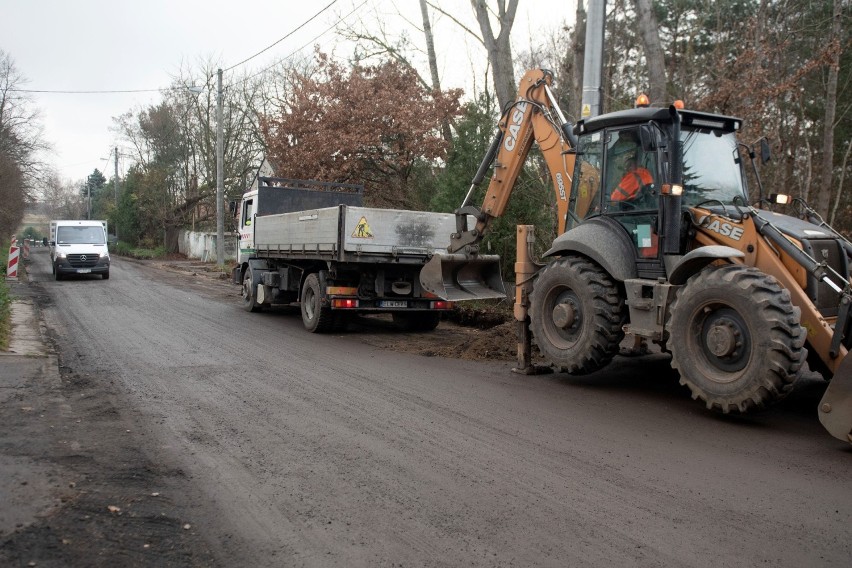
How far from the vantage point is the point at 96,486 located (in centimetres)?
476

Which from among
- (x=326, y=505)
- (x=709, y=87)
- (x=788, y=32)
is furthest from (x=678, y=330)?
(x=788, y=32)

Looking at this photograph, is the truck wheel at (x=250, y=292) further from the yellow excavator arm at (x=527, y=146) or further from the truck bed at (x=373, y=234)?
the yellow excavator arm at (x=527, y=146)

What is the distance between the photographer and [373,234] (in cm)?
1220

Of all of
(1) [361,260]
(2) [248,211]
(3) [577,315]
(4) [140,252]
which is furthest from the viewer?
(4) [140,252]

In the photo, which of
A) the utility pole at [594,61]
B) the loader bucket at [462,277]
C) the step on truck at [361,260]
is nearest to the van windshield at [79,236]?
the step on truck at [361,260]

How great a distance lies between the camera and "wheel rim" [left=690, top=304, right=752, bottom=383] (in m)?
6.37

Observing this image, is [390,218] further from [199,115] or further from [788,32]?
[199,115]

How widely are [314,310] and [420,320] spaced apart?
2051 mm

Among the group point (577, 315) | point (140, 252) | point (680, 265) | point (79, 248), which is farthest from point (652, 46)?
point (140, 252)

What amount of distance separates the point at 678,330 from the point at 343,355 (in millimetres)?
5229

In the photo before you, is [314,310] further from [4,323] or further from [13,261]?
[13,261]

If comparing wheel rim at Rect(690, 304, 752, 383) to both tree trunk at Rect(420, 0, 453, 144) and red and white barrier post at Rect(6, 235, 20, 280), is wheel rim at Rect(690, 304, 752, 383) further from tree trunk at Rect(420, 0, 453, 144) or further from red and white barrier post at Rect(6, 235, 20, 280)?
red and white barrier post at Rect(6, 235, 20, 280)

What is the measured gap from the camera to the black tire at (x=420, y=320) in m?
13.6

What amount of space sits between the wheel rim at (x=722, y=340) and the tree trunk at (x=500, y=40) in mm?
13851
